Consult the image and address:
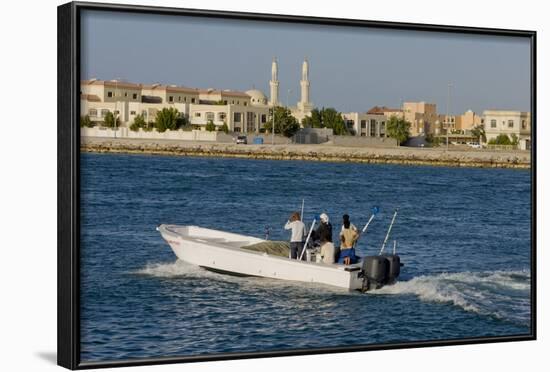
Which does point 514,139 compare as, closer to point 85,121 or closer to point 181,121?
point 181,121

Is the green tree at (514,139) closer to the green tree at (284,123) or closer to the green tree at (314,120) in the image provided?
the green tree at (314,120)

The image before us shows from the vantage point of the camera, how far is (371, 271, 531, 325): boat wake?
15.7 m

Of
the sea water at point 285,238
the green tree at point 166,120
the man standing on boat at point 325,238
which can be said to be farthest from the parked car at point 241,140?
the man standing on boat at point 325,238

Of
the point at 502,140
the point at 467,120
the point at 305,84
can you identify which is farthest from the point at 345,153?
the point at 305,84

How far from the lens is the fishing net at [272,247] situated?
52.7 feet

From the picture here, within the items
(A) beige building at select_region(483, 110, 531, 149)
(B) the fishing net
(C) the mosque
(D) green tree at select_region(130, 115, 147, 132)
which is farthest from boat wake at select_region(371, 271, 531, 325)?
(D) green tree at select_region(130, 115, 147, 132)

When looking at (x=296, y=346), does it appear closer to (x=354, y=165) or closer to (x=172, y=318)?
(x=172, y=318)

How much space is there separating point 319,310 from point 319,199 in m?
1.53

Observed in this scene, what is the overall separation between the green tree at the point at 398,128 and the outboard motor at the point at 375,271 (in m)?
2.09

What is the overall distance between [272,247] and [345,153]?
89.7 inches

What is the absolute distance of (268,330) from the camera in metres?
14.6

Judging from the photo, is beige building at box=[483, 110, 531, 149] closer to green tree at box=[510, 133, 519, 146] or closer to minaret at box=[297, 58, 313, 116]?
green tree at box=[510, 133, 519, 146]

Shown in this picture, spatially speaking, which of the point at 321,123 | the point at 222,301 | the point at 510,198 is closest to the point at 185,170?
the point at 321,123

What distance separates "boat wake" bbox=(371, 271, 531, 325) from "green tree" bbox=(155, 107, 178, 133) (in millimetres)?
3058
